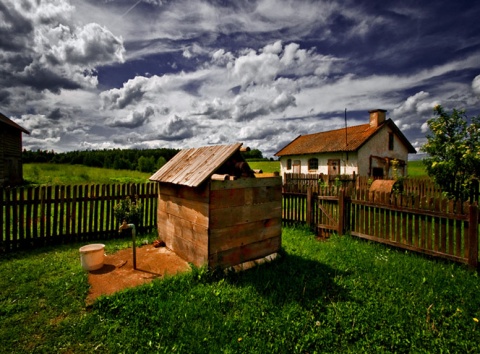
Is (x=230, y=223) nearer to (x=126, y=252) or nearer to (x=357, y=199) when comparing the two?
(x=126, y=252)

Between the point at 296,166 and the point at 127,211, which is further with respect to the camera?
the point at 296,166

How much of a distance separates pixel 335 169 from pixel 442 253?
19.7 metres

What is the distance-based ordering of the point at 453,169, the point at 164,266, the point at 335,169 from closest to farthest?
the point at 164,266 < the point at 453,169 < the point at 335,169

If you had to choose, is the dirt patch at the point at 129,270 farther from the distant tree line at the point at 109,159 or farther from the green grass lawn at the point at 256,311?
the distant tree line at the point at 109,159

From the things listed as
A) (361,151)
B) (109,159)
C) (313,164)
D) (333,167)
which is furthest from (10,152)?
(109,159)

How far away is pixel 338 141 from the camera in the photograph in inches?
989

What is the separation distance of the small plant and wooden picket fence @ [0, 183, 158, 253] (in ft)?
0.97

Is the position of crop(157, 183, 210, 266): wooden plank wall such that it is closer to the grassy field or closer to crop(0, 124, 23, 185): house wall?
the grassy field

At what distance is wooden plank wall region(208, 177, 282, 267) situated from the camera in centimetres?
461

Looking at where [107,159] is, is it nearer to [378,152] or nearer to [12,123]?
[12,123]

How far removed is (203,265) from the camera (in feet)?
15.3

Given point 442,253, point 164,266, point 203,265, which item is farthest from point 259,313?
point 442,253

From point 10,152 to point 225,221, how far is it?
24.0 m

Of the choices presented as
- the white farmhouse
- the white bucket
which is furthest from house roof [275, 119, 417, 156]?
the white bucket
